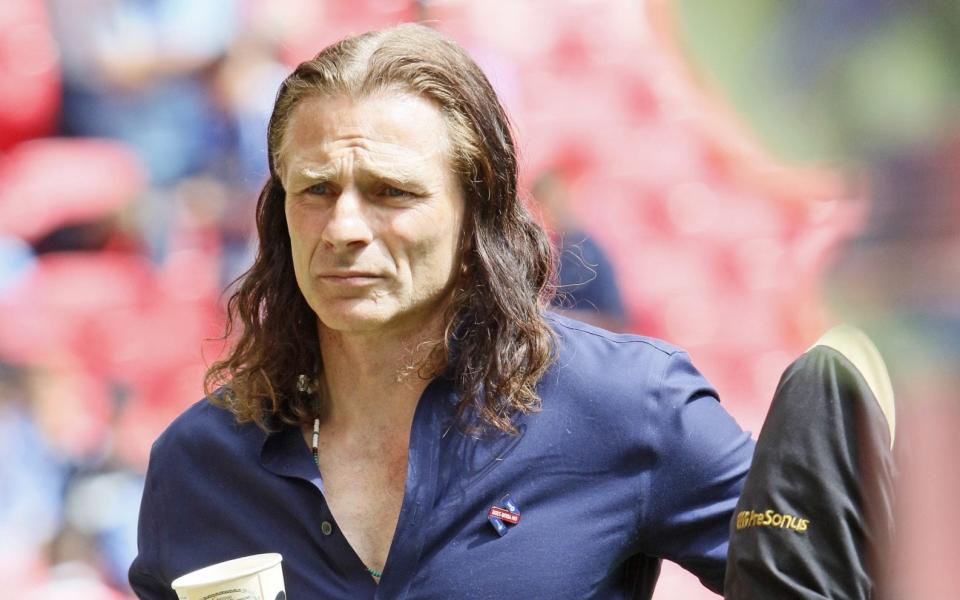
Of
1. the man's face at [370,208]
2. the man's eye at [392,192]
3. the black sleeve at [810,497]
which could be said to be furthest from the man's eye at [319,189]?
the black sleeve at [810,497]

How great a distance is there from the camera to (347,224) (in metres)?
2.12

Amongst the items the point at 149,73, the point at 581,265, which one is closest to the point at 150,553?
the point at 581,265

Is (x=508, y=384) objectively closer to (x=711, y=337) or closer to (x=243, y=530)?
(x=243, y=530)

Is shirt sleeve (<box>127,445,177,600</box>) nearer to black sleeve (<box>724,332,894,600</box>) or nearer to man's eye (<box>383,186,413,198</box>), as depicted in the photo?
man's eye (<box>383,186,413,198</box>)

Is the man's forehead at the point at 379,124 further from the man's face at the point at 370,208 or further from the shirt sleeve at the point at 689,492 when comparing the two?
the shirt sleeve at the point at 689,492

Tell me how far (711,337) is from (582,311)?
1.53 ft

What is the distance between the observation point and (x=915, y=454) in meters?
0.54

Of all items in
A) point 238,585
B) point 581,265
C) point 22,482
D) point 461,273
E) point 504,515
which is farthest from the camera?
point 581,265

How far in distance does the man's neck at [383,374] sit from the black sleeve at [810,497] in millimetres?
1061

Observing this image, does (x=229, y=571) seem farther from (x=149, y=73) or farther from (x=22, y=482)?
(x=149, y=73)

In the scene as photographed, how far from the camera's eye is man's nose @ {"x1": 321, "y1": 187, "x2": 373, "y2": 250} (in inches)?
83.5

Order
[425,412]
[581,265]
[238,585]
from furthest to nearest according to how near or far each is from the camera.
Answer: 1. [581,265]
2. [425,412]
3. [238,585]

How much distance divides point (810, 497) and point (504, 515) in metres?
1.00

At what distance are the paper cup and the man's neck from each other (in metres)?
0.49
